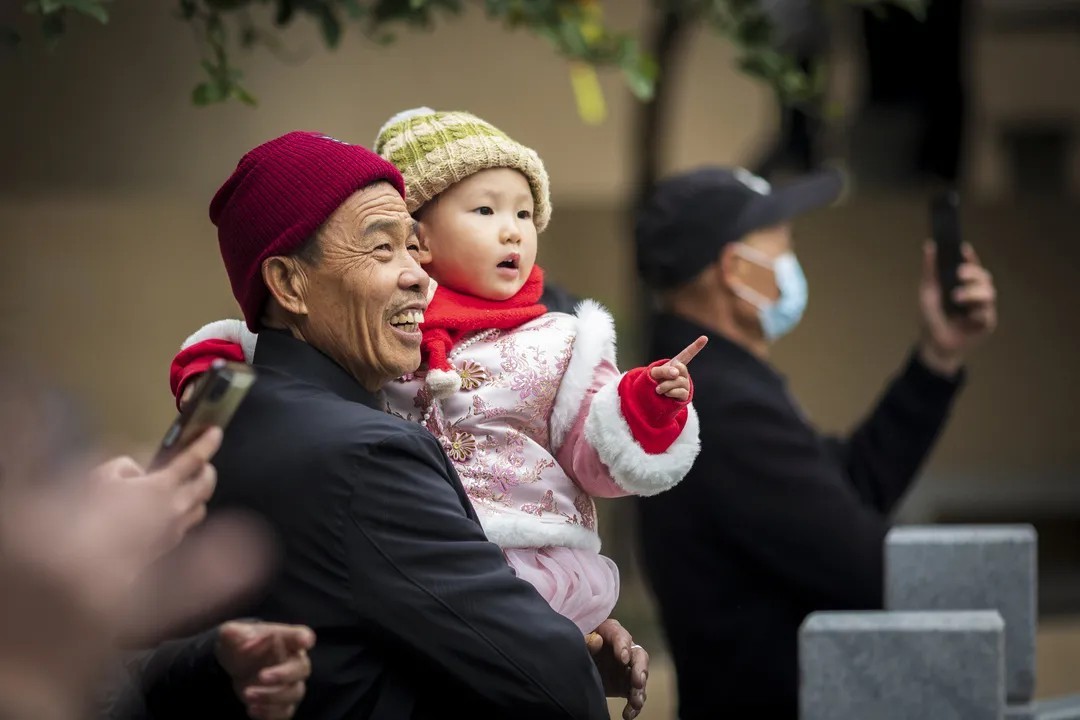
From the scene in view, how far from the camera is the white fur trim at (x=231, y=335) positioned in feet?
9.10

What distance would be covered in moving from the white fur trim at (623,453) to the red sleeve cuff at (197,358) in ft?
1.85

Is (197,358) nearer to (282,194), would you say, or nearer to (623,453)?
(282,194)

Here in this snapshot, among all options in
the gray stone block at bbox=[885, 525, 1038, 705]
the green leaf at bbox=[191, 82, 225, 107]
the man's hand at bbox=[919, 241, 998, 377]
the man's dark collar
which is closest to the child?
the man's dark collar

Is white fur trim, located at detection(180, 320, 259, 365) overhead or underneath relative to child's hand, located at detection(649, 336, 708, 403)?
overhead

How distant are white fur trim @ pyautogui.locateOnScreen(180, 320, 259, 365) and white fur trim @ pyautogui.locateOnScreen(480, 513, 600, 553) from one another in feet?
1.50

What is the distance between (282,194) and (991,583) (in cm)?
255

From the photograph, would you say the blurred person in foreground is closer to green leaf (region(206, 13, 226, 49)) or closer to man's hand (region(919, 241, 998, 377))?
green leaf (region(206, 13, 226, 49))

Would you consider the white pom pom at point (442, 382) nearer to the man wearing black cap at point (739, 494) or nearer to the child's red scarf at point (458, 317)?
the child's red scarf at point (458, 317)

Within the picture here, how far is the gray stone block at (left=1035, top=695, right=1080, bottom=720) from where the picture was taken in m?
4.58

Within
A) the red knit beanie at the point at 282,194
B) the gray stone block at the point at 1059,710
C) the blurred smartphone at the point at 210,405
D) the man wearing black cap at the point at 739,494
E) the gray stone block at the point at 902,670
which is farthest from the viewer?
the gray stone block at the point at 1059,710

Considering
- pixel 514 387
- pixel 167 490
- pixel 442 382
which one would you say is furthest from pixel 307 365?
pixel 167 490

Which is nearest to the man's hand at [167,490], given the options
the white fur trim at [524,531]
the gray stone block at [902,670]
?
the white fur trim at [524,531]

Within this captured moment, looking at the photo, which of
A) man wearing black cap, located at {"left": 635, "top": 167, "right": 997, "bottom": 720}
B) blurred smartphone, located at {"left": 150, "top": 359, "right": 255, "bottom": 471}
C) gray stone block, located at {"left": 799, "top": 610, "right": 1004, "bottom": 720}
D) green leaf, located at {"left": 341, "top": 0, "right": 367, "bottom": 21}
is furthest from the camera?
man wearing black cap, located at {"left": 635, "top": 167, "right": 997, "bottom": 720}

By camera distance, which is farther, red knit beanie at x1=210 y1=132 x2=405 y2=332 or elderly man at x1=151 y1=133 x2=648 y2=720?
red knit beanie at x1=210 y1=132 x2=405 y2=332
